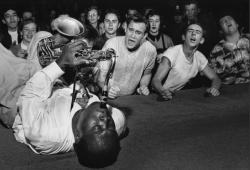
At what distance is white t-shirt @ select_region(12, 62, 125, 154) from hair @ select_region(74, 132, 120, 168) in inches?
6.1

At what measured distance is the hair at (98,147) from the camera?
149 centimetres

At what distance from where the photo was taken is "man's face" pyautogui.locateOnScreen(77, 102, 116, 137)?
5.17 feet

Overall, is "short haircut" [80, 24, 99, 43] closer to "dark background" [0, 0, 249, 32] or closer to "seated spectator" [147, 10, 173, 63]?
"seated spectator" [147, 10, 173, 63]

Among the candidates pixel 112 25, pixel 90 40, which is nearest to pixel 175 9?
pixel 112 25

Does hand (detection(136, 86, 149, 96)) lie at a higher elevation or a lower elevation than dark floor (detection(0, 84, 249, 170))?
higher

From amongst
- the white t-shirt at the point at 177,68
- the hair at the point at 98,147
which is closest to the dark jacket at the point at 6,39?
the white t-shirt at the point at 177,68

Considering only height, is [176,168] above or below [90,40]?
below

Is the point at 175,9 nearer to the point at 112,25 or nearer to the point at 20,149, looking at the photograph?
the point at 112,25

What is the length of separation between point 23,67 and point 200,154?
1.16m

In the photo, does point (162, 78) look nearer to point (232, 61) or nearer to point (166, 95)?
point (166, 95)

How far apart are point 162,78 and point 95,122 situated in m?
1.22

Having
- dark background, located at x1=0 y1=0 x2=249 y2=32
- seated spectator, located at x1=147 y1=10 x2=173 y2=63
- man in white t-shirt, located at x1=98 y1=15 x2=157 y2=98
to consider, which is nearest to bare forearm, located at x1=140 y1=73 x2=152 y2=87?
man in white t-shirt, located at x1=98 y1=15 x2=157 y2=98

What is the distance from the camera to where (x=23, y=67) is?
2115 mm

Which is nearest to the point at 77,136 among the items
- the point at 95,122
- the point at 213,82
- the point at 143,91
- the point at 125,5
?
the point at 95,122
